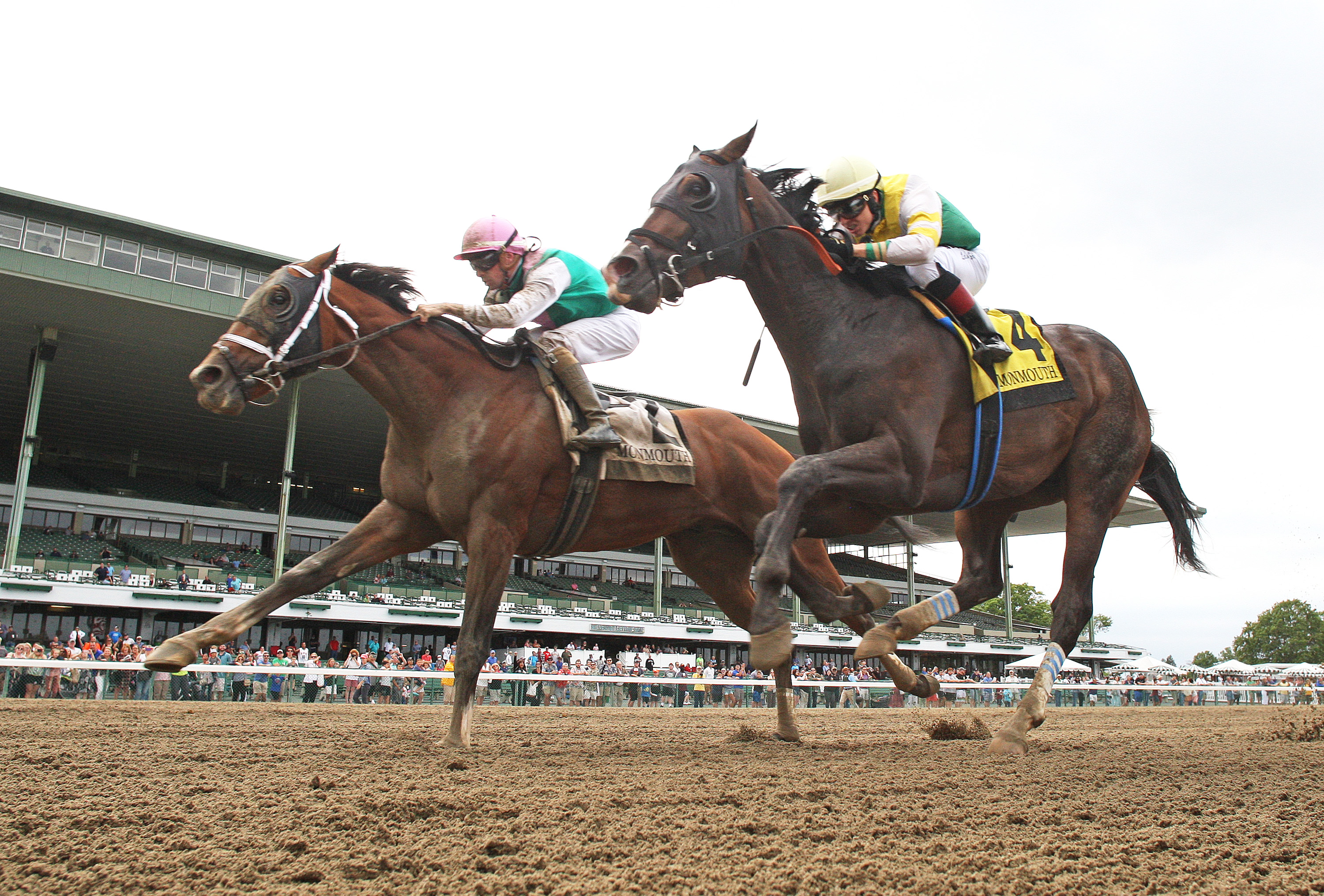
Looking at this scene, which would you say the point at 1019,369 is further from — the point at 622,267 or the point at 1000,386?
the point at 622,267

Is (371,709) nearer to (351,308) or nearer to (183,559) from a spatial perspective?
(351,308)

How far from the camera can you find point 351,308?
5.27m

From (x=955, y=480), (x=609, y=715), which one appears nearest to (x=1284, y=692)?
(x=609, y=715)

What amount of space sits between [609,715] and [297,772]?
744cm

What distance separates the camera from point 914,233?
466 centimetres

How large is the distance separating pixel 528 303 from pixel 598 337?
61cm

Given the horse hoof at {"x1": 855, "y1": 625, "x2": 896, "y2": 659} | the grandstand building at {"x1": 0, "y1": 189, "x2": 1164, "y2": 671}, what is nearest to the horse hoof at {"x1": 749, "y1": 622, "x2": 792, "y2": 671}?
the horse hoof at {"x1": 855, "y1": 625, "x2": 896, "y2": 659}

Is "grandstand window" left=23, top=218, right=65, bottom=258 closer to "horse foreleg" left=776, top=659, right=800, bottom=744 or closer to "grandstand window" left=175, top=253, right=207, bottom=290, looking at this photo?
"grandstand window" left=175, top=253, right=207, bottom=290

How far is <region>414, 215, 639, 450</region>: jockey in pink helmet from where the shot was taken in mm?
5324

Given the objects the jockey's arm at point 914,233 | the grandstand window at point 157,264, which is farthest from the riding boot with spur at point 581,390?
the grandstand window at point 157,264

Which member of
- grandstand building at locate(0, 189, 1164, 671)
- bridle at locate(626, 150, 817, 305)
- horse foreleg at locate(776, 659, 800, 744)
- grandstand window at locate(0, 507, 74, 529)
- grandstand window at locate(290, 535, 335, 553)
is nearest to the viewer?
bridle at locate(626, 150, 817, 305)

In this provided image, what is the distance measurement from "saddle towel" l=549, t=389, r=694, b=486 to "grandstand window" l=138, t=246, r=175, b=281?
22.6 metres

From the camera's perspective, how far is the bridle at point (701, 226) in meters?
4.37

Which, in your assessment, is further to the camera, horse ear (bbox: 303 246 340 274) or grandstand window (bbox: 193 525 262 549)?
grandstand window (bbox: 193 525 262 549)
